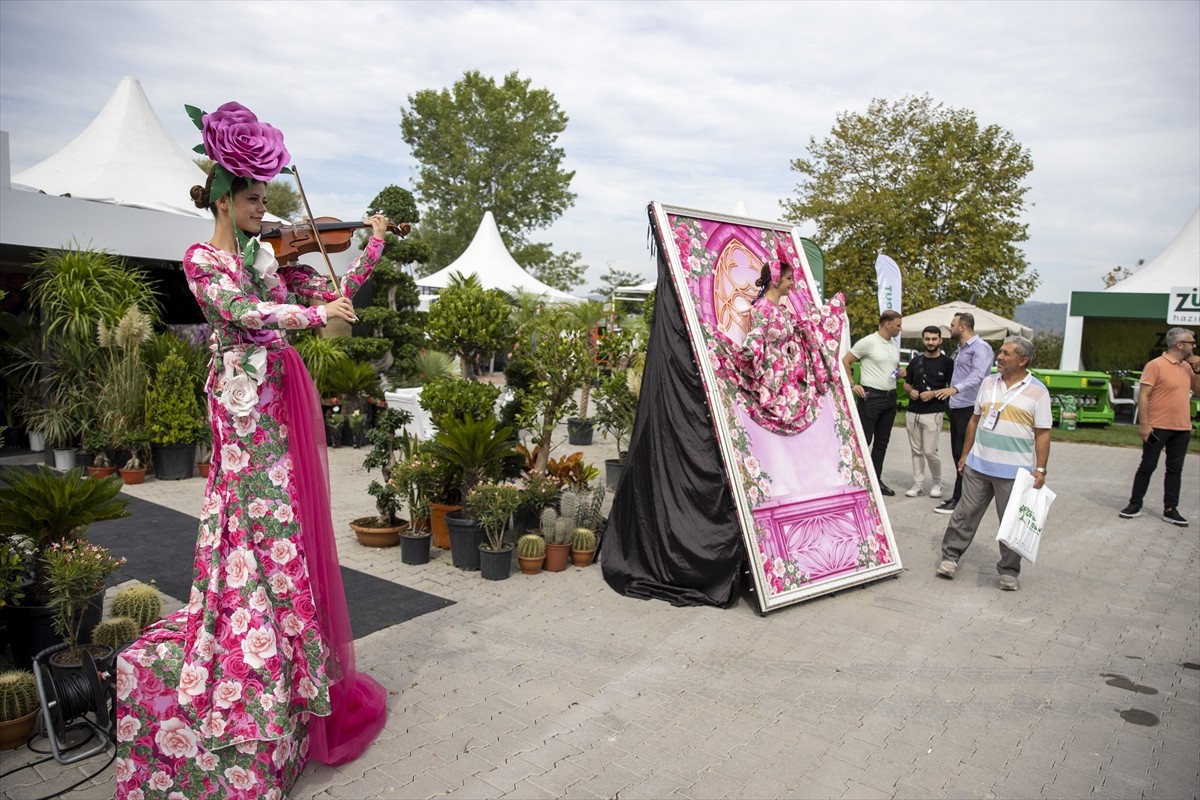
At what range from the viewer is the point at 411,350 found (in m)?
12.3

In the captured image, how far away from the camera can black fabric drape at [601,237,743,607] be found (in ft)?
16.5

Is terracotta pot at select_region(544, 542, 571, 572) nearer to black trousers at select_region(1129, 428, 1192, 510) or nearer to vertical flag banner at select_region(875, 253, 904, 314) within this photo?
black trousers at select_region(1129, 428, 1192, 510)

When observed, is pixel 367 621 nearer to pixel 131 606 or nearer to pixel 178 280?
pixel 131 606

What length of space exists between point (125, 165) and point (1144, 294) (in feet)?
73.8

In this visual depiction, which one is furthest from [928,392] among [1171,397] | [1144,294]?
[1144,294]

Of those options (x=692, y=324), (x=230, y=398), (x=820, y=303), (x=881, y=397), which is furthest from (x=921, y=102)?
(x=230, y=398)

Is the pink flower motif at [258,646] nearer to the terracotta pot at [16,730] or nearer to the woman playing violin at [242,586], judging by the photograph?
the woman playing violin at [242,586]

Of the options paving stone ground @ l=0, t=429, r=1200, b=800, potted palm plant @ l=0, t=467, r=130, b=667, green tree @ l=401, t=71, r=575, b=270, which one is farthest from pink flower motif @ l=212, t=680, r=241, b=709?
green tree @ l=401, t=71, r=575, b=270

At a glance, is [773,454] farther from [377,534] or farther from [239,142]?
[239,142]

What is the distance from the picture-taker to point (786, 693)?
3965mm

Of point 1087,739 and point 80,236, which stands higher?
point 80,236

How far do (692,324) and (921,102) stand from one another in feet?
62.3

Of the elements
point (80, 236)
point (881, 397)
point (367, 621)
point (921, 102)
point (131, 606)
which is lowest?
point (367, 621)

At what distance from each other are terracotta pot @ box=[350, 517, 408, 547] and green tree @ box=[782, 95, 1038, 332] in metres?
17.3
